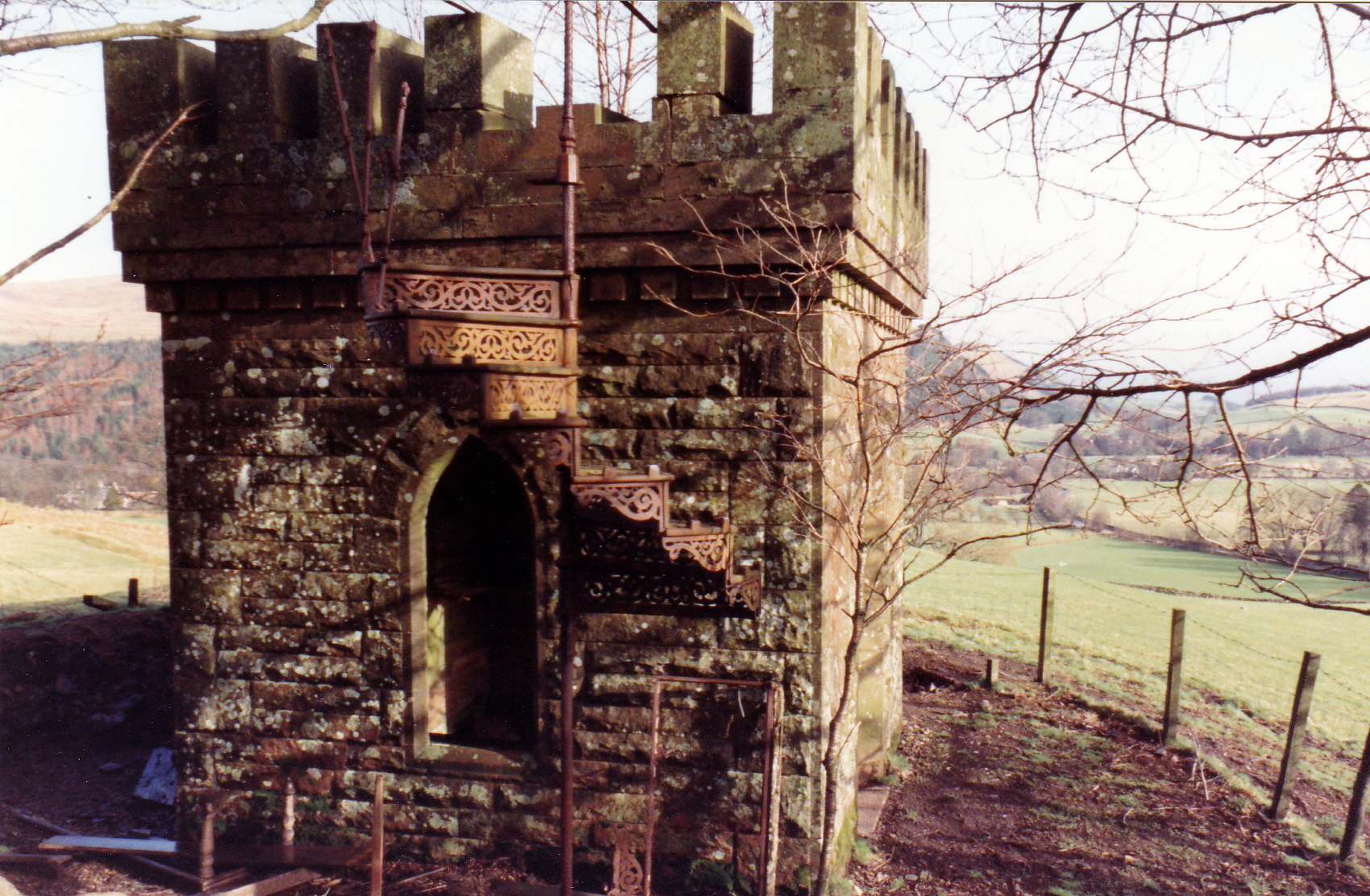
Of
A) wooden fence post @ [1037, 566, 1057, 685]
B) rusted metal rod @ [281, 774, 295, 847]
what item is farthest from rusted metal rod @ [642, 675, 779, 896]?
wooden fence post @ [1037, 566, 1057, 685]

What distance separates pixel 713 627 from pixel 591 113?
3.04 meters

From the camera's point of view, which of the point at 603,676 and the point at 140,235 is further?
the point at 140,235

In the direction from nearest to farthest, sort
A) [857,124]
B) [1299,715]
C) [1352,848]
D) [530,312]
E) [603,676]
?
[530,312], [857,124], [603,676], [1352,848], [1299,715]

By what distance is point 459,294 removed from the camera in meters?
3.86

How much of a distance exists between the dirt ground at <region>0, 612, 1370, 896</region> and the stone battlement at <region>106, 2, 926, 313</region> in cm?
388

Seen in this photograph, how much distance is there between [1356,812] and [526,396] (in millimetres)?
6563

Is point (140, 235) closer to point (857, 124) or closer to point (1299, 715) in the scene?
point (857, 124)

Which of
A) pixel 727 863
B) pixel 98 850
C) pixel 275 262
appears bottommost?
pixel 98 850

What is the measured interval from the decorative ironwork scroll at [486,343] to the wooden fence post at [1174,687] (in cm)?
683

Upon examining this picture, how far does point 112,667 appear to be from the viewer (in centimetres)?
782

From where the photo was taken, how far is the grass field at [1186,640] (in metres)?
9.04

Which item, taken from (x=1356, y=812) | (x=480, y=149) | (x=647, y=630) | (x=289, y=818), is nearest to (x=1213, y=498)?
(x=1356, y=812)

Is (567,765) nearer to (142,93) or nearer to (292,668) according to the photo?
(292,668)

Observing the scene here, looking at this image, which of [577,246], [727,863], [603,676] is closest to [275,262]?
[577,246]
